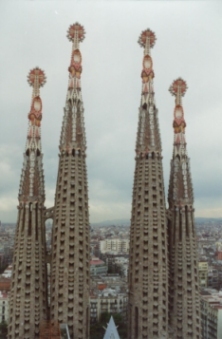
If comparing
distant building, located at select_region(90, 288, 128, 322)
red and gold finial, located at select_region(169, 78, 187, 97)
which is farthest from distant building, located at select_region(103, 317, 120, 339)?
red and gold finial, located at select_region(169, 78, 187, 97)

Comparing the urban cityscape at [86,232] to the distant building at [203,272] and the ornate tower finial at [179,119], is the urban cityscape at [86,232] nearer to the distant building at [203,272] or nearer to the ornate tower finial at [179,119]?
the ornate tower finial at [179,119]

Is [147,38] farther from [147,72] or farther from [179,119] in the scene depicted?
[179,119]

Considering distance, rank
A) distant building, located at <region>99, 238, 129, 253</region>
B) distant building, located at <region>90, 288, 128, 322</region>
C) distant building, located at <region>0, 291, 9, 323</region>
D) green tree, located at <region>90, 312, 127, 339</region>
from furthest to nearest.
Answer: distant building, located at <region>99, 238, 129, 253</region>
distant building, located at <region>90, 288, 128, 322</region>
distant building, located at <region>0, 291, 9, 323</region>
green tree, located at <region>90, 312, 127, 339</region>

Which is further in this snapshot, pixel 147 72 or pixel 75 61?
pixel 147 72

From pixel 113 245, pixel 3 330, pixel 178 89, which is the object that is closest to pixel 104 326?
pixel 3 330

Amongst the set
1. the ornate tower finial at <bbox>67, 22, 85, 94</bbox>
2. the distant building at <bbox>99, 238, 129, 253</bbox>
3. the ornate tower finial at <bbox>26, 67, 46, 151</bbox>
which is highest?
the ornate tower finial at <bbox>67, 22, 85, 94</bbox>

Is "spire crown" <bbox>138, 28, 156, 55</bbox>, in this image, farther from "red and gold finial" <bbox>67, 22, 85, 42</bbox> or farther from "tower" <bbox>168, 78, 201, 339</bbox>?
"red and gold finial" <bbox>67, 22, 85, 42</bbox>
